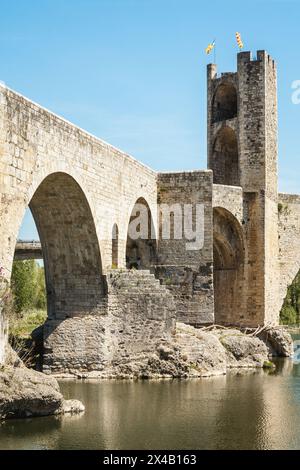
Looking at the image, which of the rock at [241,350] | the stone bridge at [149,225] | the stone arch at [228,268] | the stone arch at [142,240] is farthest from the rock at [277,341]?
the stone arch at [142,240]

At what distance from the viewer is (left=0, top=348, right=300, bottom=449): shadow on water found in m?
9.70

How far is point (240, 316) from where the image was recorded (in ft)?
71.5

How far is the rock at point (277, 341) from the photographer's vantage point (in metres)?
21.2

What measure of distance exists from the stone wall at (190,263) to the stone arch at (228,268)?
199 centimetres

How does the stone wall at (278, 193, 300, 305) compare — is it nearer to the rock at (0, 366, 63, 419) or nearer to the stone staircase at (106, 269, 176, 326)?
the stone staircase at (106, 269, 176, 326)

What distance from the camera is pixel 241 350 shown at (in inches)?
715

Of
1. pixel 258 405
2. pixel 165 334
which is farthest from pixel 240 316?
pixel 258 405

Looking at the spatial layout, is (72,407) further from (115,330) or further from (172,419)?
(115,330)

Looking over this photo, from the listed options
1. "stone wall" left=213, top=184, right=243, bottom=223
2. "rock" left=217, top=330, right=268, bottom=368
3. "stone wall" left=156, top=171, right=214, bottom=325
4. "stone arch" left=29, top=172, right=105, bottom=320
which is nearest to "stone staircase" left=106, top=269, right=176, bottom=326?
"stone arch" left=29, top=172, right=105, bottom=320

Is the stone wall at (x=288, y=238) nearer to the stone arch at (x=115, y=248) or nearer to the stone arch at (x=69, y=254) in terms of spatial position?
the stone arch at (x=115, y=248)

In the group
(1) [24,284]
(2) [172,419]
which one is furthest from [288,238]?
(1) [24,284]

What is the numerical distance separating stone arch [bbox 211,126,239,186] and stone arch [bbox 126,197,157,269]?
17.3 feet

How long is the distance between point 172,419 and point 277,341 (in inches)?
414
